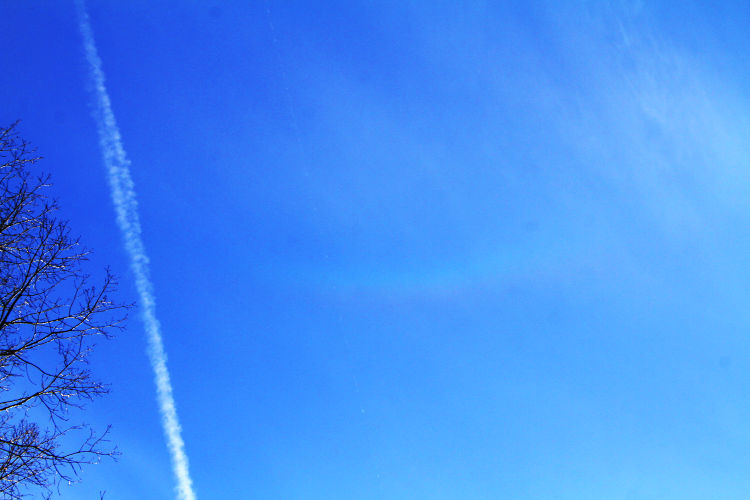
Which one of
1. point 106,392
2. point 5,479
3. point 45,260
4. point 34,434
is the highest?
point 45,260

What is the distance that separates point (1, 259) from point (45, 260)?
0.70m

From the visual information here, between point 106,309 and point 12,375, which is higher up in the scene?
point 106,309

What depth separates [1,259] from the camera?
8.77 metres

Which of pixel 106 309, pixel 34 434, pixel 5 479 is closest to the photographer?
pixel 5 479

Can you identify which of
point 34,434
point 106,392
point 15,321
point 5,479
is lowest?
point 5,479

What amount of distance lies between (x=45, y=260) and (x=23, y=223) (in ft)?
2.43

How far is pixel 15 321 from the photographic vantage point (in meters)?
8.53

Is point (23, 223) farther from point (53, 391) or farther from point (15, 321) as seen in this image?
point (53, 391)

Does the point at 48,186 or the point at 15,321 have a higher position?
the point at 48,186

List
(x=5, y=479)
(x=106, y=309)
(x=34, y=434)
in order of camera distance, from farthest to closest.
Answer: (x=106, y=309) → (x=34, y=434) → (x=5, y=479)

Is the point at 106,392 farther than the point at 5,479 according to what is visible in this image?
Yes

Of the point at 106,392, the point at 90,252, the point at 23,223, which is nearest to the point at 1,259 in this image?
the point at 23,223

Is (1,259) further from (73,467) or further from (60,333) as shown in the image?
(73,467)

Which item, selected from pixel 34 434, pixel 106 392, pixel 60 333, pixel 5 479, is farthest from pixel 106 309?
pixel 5 479
